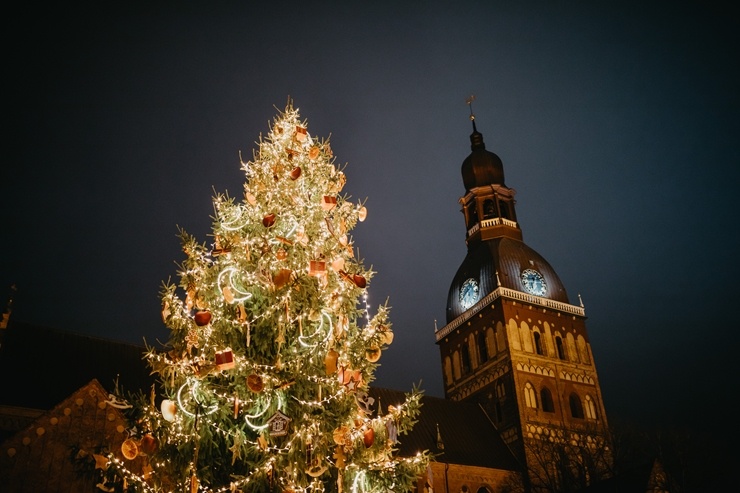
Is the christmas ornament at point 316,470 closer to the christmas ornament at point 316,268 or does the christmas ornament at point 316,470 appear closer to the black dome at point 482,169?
the christmas ornament at point 316,268

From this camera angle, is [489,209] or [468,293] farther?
[489,209]

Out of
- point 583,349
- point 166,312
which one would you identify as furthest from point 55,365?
point 583,349

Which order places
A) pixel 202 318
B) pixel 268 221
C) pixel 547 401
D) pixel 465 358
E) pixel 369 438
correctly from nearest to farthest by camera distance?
pixel 202 318, pixel 369 438, pixel 268 221, pixel 547 401, pixel 465 358

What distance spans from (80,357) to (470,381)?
22.0 m

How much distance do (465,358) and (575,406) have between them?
22.5ft

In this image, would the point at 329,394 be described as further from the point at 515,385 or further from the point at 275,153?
the point at 515,385

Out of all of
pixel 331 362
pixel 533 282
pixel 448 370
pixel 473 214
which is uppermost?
pixel 473 214

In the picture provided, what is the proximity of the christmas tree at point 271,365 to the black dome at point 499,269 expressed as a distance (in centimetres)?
2486

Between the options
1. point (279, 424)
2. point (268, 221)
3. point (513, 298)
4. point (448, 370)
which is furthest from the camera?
point (448, 370)

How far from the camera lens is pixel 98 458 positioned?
9047 mm

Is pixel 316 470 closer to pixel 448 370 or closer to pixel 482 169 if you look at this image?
pixel 448 370

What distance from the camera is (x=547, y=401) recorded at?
3319 centimetres

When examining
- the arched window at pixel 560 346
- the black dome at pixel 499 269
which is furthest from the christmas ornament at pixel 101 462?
the arched window at pixel 560 346

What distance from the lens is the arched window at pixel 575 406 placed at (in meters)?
33.7
